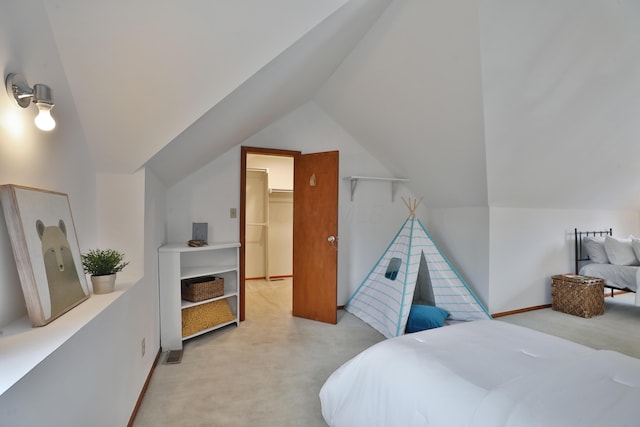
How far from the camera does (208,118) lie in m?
1.93

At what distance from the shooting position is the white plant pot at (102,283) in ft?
5.22

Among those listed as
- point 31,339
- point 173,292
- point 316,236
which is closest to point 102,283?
point 31,339

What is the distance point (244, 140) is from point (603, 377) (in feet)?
11.0

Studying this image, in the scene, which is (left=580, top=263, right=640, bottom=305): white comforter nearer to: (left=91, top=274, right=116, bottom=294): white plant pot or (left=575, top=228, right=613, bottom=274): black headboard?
(left=575, top=228, right=613, bottom=274): black headboard

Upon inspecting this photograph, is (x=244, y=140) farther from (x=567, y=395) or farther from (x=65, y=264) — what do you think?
(x=567, y=395)

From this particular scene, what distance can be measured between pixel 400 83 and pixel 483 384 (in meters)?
2.45

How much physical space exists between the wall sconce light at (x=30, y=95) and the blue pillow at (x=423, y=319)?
3.04 meters

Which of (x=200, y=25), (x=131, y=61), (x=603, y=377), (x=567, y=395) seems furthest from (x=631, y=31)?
(x=131, y=61)

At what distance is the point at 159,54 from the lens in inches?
58.1

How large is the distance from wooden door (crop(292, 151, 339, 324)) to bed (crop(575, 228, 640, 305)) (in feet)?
10.9

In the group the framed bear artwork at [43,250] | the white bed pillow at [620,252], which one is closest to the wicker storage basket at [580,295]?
the white bed pillow at [620,252]

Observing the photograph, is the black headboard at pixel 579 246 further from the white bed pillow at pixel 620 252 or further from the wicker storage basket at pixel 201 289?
the wicker storage basket at pixel 201 289

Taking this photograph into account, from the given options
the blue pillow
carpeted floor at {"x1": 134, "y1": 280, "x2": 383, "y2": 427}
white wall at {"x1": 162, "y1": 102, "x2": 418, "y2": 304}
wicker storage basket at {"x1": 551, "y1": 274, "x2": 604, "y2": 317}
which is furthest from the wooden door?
wicker storage basket at {"x1": 551, "y1": 274, "x2": 604, "y2": 317}

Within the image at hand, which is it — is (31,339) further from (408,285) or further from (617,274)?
(617,274)
